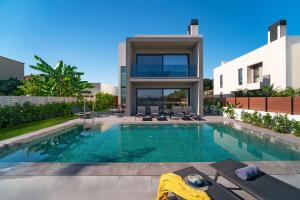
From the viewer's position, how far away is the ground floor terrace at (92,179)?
3.89m

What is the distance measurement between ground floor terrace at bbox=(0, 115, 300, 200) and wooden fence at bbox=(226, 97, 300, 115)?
5962 mm

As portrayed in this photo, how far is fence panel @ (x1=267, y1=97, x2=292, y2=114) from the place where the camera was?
10.5 m

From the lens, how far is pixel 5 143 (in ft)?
26.5

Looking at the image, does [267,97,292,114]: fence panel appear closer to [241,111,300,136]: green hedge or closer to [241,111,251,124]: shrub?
[241,111,300,136]: green hedge

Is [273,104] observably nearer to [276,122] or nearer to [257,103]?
[276,122]

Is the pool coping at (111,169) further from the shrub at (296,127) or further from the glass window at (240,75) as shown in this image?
the glass window at (240,75)

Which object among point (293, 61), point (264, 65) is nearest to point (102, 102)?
point (264, 65)

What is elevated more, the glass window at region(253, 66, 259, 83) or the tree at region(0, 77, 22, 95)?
the glass window at region(253, 66, 259, 83)

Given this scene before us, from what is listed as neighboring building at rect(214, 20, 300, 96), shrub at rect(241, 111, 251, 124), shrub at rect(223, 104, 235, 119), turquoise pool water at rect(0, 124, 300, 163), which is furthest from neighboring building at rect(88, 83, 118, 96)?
shrub at rect(241, 111, 251, 124)

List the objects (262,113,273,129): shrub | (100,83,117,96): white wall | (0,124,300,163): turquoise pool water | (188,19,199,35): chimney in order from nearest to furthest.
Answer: (0,124,300,163): turquoise pool water, (262,113,273,129): shrub, (188,19,199,35): chimney, (100,83,117,96): white wall

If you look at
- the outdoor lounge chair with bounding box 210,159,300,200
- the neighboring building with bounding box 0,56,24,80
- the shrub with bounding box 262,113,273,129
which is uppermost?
the neighboring building with bounding box 0,56,24,80

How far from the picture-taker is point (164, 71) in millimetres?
17578

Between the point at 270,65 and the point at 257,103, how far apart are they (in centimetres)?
975

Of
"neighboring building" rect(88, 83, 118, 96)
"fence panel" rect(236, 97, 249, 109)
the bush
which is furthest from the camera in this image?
"neighboring building" rect(88, 83, 118, 96)
